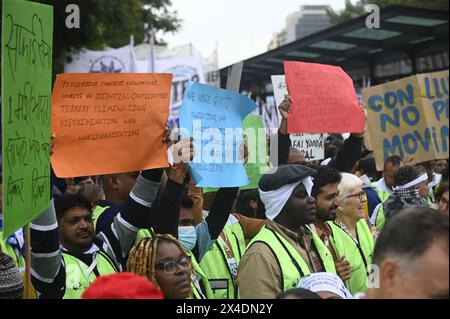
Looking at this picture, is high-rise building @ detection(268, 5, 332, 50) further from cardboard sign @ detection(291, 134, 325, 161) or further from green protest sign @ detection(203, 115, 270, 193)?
green protest sign @ detection(203, 115, 270, 193)

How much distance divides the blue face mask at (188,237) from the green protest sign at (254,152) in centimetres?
69

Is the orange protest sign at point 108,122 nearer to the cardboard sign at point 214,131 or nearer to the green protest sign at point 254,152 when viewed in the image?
the cardboard sign at point 214,131

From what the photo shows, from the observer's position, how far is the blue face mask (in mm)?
4016

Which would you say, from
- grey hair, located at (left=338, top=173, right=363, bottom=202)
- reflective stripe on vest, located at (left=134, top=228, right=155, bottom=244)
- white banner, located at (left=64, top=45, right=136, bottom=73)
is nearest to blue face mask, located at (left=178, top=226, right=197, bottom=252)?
reflective stripe on vest, located at (left=134, top=228, right=155, bottom=244)

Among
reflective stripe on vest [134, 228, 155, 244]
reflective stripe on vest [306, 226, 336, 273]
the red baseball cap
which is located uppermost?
the red baseball cap

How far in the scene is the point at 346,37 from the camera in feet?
43.0

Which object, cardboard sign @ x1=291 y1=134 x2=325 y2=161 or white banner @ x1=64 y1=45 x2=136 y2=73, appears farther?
white banner @ x1=64 y1=45 x2=136 y2=73

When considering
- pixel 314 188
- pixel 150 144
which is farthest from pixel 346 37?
pixel 150 144

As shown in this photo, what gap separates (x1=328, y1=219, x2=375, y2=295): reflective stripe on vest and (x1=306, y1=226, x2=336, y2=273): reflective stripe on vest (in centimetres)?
26

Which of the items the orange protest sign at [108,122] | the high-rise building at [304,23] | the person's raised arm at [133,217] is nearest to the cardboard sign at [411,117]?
the orange protest sign at [108,122]

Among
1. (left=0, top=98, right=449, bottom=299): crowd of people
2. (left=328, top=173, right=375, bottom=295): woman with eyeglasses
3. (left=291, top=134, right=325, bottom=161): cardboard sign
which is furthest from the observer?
(left=291, top=134, right=325, bottom=161): cardboard sign

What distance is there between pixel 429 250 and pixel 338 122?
294 centimetres

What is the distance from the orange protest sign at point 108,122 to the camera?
3.61 metres

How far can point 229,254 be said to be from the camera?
4441 millimetres
